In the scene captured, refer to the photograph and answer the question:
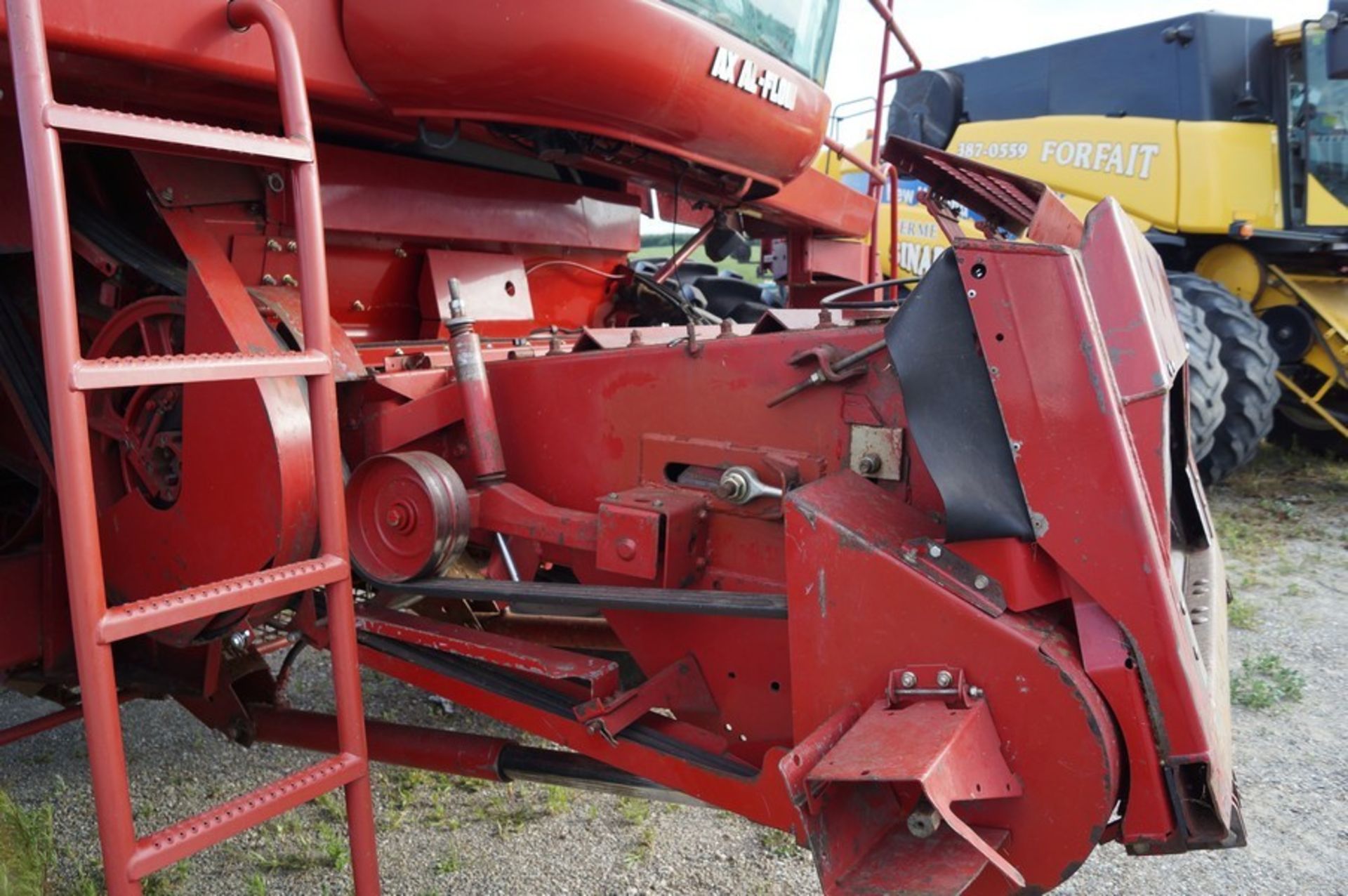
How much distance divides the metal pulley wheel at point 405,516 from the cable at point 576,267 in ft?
4.09

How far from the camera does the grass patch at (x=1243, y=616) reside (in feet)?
15.3

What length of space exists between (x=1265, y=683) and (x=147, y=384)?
13.1ft

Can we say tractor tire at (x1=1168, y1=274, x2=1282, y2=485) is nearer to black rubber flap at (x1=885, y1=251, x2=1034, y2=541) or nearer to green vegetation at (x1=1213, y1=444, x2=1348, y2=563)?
green vegetation at (x1=1213, y1=444, x2=1348, y2=563)

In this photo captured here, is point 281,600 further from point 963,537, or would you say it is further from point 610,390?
point 963,537

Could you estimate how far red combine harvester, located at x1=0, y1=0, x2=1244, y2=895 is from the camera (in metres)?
1.69

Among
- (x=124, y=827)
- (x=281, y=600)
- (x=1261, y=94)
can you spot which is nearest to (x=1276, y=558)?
(x=1261, y=94)

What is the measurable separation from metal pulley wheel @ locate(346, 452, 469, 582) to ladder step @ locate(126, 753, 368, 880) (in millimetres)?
506

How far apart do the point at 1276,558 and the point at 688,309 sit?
3844mm

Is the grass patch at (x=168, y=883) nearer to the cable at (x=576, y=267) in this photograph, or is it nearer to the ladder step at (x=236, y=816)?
the ladder step at (x=236, y=816)

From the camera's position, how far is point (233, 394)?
213 centimetres

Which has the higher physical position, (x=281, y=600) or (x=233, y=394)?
(x=233, y=394)

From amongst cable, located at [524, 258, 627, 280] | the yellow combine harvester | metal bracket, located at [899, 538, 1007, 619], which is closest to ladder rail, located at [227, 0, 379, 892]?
metal bracket, located at [899, 538, 1007, 619]

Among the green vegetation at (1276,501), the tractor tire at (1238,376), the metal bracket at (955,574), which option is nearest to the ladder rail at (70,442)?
the metal bracket at (955,574)

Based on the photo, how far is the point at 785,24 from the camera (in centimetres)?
305
